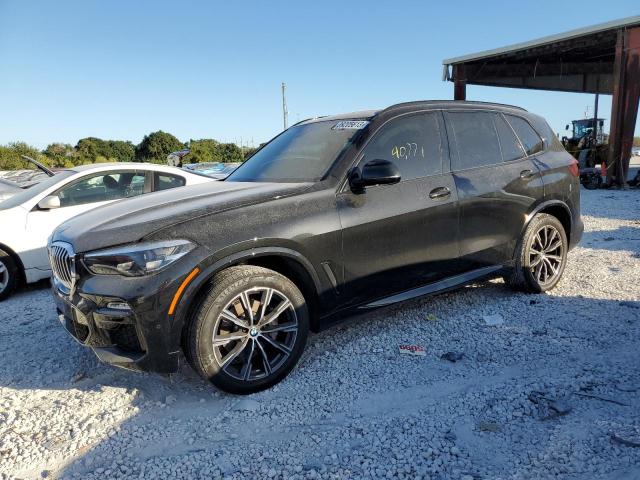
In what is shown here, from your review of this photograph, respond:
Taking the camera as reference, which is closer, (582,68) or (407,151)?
(407,151)

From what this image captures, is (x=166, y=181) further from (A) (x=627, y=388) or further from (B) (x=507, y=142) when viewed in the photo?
(A) (x=627, y=388)

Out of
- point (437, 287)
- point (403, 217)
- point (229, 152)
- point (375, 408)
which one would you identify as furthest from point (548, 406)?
point (229, 152)

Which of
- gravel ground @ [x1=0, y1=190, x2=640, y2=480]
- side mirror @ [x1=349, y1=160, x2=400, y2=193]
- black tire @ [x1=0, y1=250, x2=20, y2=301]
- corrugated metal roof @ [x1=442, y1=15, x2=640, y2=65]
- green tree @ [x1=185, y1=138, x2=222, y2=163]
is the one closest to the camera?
gravel ground @ [x1=0, y1=190, x2=640, y2=480]

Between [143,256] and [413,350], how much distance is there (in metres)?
2.07

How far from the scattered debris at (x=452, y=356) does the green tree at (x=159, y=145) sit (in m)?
55.2

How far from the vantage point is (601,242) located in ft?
22.9

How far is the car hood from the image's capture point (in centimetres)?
285

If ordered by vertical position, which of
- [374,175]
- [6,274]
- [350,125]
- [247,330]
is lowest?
[6,274]

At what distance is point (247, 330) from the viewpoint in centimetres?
300

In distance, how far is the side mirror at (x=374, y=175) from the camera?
324cm

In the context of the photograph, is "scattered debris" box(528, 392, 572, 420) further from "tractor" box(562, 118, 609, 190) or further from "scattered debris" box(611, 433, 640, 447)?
"tractor" box(562, 118, 609, 190)

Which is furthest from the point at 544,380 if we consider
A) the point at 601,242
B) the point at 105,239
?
the point at 601,242

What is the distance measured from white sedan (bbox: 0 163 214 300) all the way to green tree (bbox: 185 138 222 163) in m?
44.7

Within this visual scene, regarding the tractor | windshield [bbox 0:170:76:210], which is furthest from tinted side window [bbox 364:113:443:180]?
the tractor
